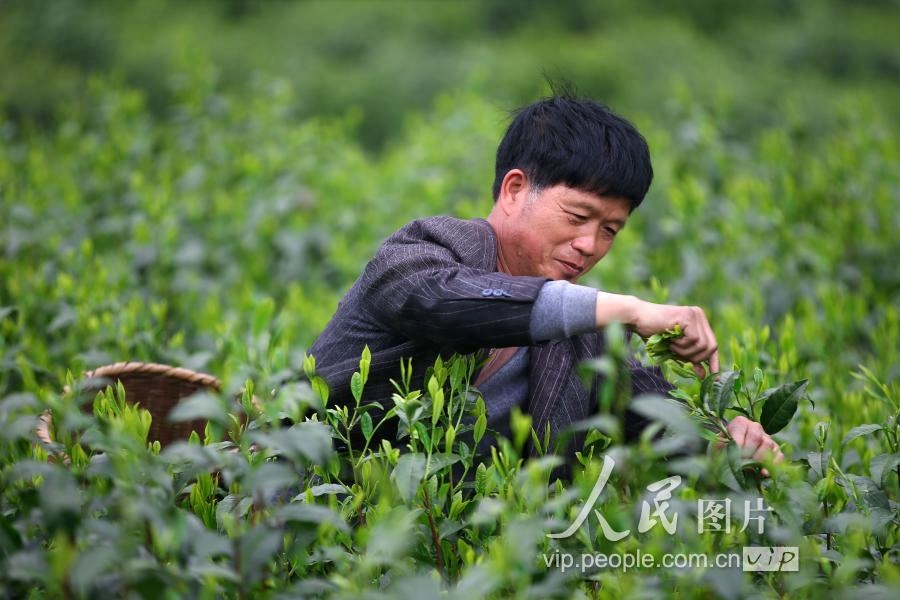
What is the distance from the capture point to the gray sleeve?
160 centimetres

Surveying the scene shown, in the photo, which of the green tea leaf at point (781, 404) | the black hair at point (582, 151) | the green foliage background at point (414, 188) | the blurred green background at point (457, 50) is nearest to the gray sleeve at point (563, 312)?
the green foliage background at point (414, 188)

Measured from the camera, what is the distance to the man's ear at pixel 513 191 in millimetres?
2084

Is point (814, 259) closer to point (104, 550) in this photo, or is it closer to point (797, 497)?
point (797, 497)

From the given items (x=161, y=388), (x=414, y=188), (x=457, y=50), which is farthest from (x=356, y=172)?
(x=457, y=50)


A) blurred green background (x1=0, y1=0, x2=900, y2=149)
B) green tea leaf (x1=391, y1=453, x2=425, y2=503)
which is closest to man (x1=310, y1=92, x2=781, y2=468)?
green tea leaf (x1=391, y1=453, x2=425, y2=503)

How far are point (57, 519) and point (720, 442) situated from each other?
101cm

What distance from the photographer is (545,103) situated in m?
2.18

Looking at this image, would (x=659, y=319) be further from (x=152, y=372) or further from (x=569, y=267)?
(x=152, y=372)

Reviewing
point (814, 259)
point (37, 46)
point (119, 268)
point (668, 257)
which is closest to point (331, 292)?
point (119, 268)

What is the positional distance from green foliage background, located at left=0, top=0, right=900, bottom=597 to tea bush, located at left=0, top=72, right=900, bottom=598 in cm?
2

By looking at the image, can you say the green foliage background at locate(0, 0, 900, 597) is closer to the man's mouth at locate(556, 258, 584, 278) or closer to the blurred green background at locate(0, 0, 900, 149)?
the blurred green background at locate(0, 0, 900, 149)

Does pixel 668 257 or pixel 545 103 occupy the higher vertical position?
pixel 545 103

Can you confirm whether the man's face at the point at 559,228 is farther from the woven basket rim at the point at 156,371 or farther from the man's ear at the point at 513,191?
the woven basket rim at the point at 156,371

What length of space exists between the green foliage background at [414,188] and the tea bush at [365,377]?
0.02 meters
